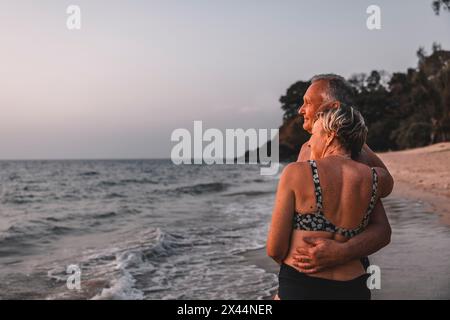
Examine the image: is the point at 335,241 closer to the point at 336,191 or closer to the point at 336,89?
the point at 336,191

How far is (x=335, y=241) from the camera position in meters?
2.06

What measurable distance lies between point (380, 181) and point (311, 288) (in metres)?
0.55

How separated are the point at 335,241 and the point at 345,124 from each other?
49cm

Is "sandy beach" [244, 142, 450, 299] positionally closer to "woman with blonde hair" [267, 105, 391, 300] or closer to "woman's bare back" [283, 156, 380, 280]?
"woman with blonde hair" [267, 105, 391, 300]

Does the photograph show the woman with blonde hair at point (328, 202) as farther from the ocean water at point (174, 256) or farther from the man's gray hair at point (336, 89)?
the ocean water at point (174, 256)

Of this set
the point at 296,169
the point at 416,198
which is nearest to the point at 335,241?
the point at 296,169

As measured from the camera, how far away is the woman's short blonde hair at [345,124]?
205 cm

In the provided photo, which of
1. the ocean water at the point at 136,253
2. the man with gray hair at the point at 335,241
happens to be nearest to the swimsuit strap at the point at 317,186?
the man with gray hair at the point at 335,241

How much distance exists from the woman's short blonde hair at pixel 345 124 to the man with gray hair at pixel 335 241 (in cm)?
6

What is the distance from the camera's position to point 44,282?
26.2 ft

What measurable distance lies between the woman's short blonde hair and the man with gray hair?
0.06 meters
